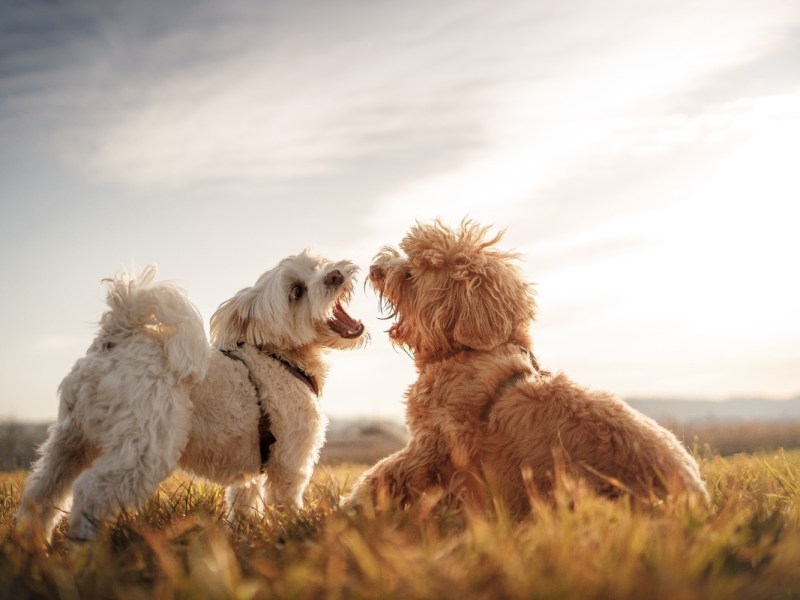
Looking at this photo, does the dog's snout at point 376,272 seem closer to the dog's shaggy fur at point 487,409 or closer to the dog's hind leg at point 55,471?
the dog's shaggy fur at point 487,409

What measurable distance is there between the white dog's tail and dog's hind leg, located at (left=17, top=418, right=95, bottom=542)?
0.74 meters

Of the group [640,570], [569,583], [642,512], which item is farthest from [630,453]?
[569,583]

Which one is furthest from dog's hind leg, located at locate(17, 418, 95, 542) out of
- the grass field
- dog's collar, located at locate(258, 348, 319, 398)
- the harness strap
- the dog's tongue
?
the dog's tongue

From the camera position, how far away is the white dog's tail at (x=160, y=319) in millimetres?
4871

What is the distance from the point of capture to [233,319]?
20.5ft

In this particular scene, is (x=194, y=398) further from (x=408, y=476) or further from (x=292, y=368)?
(x=408, y=476)

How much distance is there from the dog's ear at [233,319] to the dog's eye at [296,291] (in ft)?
1.08

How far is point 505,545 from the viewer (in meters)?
3.04

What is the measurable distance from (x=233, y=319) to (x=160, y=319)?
1.32 m

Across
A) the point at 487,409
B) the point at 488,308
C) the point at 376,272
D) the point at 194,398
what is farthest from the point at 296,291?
the point at 487,409

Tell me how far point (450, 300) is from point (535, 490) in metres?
1.51

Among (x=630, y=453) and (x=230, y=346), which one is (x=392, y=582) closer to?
(x=630, y=453)

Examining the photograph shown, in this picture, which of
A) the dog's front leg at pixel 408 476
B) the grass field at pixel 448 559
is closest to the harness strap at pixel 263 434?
the dog's front leg at pixel 408 476

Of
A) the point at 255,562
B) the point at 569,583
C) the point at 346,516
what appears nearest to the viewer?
the point at 569,583
